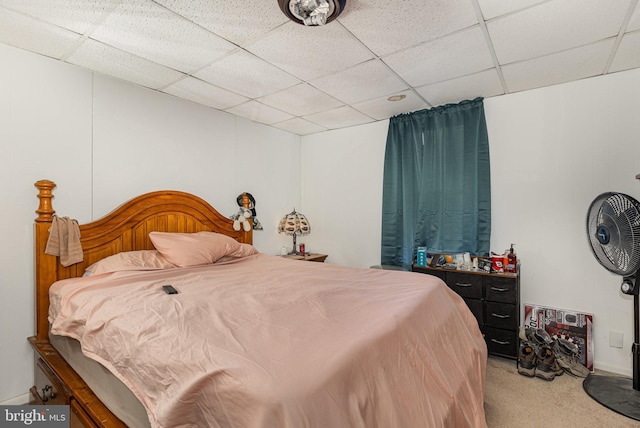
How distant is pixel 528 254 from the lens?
2955 millimetres

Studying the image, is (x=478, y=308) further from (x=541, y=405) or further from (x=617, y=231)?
(x=617, y=231)

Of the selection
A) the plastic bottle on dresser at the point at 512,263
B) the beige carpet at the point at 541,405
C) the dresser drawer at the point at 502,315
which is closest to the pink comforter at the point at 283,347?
the beige carpet at the point at 541,405

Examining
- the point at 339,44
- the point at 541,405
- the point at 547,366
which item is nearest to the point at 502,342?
the point at 547,366

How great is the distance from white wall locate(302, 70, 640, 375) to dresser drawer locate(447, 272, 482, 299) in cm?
51

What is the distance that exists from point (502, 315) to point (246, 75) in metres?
3.00

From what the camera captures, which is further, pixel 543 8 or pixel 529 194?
pixel 529 194

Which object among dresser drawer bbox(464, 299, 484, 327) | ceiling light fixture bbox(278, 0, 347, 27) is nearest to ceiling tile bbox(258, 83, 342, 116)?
ceiling light fixture bbox(278, 0, 347, 27)

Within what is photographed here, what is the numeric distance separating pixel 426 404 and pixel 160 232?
8.10 feet

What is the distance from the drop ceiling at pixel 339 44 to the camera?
1771mm

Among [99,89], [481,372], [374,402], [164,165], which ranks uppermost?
[99,89]

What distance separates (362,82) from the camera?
8.98 ft

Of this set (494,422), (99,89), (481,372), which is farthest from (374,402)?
(99,89)

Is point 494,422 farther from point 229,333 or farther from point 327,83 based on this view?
point 327,83

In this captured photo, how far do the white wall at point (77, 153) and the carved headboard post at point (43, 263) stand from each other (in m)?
0.11
